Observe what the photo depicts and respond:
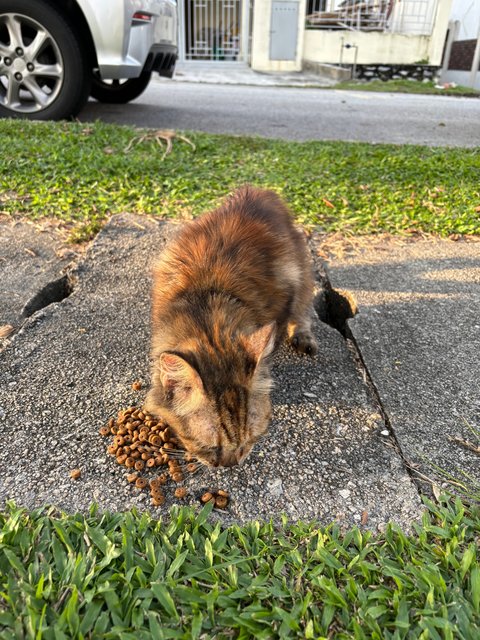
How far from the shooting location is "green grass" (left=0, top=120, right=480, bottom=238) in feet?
15.4

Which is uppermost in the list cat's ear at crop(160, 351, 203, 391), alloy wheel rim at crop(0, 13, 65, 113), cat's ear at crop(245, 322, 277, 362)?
alloy wheel rim at crop(0, 13, 65, 113)

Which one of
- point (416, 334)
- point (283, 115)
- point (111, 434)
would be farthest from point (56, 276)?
point (283, 115)

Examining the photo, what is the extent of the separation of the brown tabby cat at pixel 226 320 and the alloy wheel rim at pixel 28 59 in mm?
4081

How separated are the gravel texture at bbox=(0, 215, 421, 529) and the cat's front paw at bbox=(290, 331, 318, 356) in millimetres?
56

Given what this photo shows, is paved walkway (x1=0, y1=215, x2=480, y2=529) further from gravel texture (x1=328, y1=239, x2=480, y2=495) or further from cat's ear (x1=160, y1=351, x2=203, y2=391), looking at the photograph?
cat's ear (x1=160, y1=351, x2=203, y2=391)

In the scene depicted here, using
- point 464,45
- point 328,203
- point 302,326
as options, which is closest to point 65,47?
point 328,203

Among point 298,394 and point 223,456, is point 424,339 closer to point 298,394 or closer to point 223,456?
point 298,394

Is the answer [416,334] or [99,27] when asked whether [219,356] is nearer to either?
[416,334]

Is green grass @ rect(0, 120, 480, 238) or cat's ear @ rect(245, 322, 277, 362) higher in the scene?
cat's ear @ rect(245, 322, 277, 362)

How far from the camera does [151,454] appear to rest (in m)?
2.30

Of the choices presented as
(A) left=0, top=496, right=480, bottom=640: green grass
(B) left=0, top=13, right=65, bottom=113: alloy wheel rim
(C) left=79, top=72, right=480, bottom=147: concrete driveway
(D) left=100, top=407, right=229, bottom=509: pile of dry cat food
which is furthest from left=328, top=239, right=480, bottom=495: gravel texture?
(B) left=0, top=13, right=65, bottom=113: alloy wheel rim

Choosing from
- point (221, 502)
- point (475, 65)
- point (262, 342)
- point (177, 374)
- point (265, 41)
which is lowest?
point (221, 502)

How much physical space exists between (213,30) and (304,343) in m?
24.4

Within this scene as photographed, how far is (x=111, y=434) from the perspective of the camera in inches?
94.3
